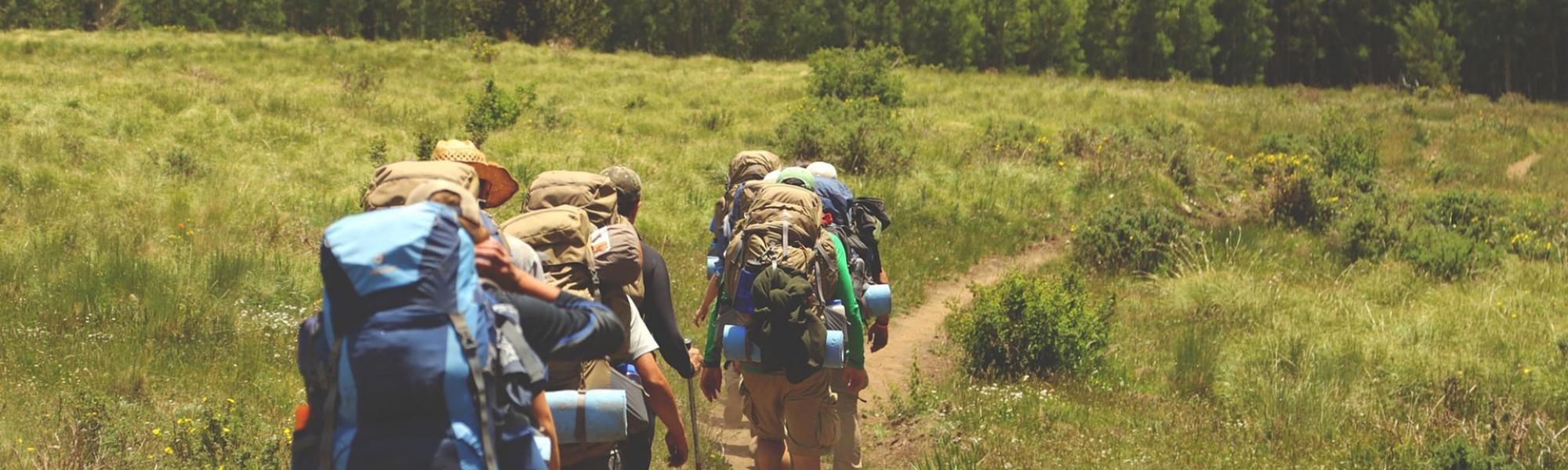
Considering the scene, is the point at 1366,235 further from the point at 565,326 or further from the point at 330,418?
the point at 330,418

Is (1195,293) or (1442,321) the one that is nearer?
(1442,321)

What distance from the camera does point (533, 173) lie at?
51.8 feet

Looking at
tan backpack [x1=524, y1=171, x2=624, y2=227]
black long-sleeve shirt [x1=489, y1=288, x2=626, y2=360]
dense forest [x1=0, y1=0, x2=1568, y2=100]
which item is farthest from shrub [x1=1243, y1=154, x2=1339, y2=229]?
dense forest [x1=0, y1=0, x2=1568, y2=100]

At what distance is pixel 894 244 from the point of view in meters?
14.7

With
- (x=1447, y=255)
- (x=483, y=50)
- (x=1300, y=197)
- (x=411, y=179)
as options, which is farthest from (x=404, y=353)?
(x=483, y=50)

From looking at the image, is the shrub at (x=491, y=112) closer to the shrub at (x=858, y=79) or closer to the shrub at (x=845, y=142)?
the shrub at (x=845, y=142)

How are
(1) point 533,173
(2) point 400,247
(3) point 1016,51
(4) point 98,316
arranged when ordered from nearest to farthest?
(2) point 400,247
(4) point 98,316
(1) point 533,173
(3) point 1016,51

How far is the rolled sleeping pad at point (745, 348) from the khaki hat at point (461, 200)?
2503 millimetres

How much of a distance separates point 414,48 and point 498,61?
2.41 m

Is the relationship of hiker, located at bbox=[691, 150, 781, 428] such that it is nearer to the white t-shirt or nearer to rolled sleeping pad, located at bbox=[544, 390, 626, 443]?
the white t-shirt

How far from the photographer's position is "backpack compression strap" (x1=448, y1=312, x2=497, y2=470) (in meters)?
2.67

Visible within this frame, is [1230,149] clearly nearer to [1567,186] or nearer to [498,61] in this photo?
[1567,186]

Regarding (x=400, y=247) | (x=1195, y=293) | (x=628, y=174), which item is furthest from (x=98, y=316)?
(x=1195, y=293)

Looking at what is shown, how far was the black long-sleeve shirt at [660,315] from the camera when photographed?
15.6 ft
